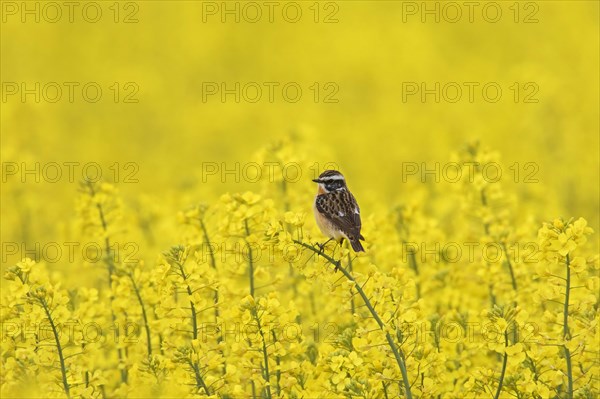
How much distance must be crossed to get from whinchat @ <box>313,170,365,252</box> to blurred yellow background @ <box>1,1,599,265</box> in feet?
6.03

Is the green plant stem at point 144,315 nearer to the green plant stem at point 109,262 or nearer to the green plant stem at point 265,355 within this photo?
the green plant stem at point 109,262

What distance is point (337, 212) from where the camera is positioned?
6578 mm

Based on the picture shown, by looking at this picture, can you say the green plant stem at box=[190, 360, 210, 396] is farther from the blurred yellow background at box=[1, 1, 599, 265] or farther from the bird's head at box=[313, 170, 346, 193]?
the blurred yellow background at box=[1, 1, 599, 265]

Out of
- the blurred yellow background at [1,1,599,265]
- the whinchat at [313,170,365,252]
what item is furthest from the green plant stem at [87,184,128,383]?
the blurred yellow background at [1,1,599,265]

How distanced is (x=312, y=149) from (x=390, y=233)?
5468mm

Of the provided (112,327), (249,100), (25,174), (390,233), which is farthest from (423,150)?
(112,327)

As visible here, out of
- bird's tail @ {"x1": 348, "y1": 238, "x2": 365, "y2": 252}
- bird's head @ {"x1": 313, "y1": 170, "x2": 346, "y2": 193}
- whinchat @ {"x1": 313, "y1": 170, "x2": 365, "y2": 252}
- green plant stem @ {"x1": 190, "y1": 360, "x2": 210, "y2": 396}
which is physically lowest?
green plant stem @ {"x1": 190, "y1": 360, "x2": 210, "y2": 396}

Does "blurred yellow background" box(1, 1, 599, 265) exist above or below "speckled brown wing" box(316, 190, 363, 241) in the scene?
above

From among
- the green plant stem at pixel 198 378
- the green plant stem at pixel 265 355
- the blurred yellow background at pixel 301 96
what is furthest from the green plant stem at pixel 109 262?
the blurred yellow background at pixel 301 96

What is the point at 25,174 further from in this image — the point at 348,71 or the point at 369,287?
the point at 348,71

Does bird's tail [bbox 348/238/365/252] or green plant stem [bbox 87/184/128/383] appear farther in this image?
Answer: green plant stem [bbox 87/184/128/383]

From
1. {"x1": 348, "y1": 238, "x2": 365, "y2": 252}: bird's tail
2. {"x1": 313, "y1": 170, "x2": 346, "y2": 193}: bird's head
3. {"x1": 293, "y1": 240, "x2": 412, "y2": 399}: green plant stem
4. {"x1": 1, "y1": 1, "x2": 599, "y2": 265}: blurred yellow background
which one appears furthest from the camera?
{"x1": 1, "y1": 1, "x2": 599, "y2": 265}: blurred yellow background

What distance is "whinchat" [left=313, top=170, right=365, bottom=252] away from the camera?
6.39 m

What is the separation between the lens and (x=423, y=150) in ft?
66.4
